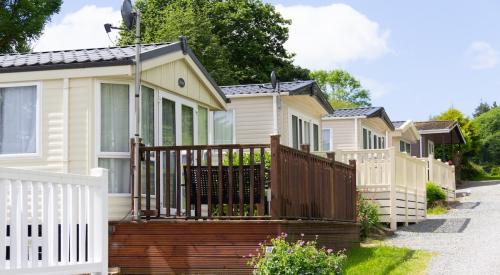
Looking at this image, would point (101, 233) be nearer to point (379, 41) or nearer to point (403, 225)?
point (403, 225)

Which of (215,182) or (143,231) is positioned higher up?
(215,182)

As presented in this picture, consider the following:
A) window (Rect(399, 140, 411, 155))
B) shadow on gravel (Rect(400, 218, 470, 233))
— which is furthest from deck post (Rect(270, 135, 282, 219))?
window (Rect(399, 140, 411, 155))

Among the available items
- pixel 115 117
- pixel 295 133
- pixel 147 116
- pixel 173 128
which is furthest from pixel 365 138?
pixel 115 117

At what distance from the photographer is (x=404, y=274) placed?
10.9 m

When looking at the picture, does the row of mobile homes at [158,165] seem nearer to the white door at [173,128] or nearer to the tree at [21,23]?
Result: the white door at [173,128]

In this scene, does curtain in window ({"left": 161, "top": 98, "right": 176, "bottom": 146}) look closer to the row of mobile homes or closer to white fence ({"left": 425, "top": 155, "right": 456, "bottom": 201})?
the row of mobile homes

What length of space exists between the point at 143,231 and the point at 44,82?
2.95 metres

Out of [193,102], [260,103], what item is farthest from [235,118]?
[193,102]

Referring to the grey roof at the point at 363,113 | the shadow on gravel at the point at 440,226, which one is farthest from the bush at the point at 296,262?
the grey roof at the point at 363,113

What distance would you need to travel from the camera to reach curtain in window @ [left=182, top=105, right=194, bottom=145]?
540 inches

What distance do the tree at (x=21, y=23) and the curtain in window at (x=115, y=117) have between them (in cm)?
2559

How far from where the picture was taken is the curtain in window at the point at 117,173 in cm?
1168

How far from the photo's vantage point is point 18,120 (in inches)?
471

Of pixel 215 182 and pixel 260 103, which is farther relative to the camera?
pixel 260 103
